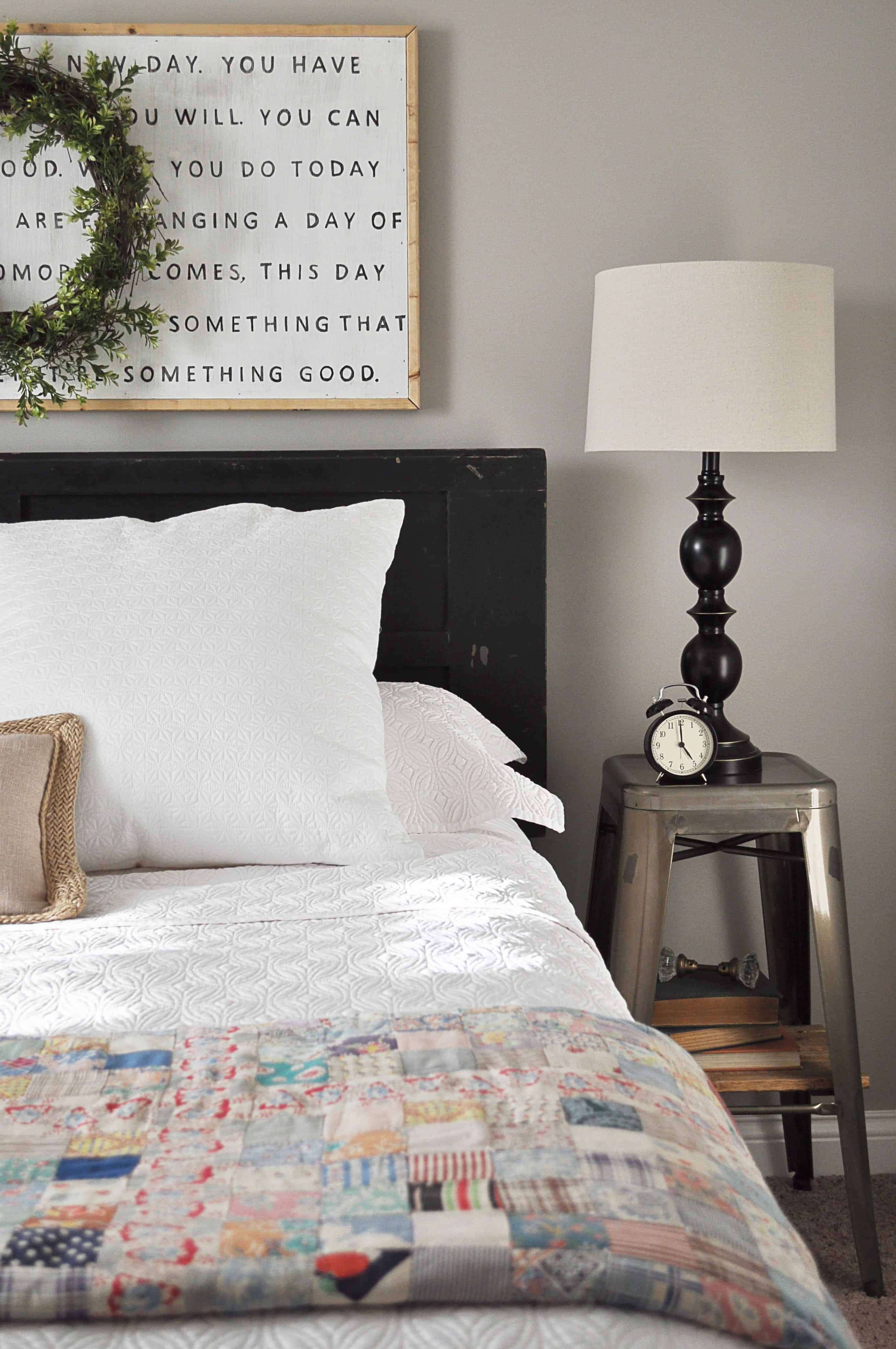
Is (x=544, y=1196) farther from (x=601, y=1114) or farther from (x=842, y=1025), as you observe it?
(x=842, y=1025)

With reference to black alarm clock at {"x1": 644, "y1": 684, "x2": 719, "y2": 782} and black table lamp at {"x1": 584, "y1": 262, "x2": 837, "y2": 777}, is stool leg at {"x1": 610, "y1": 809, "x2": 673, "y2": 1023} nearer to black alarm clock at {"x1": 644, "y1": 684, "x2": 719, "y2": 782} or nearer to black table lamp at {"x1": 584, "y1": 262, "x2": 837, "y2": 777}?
black alarm clock at {"x1": 644, "y1": 684, "x2": 719, "y2": 782}

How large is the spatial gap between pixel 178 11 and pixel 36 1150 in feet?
6.18

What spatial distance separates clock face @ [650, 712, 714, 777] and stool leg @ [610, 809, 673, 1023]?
0.08m

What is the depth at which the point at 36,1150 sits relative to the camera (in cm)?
73

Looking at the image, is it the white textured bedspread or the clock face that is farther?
the clock face

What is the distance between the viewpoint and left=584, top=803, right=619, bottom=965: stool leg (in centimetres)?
190

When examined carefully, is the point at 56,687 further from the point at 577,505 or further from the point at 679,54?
the point at 679,54

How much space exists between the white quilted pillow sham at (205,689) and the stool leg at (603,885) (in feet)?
1.87

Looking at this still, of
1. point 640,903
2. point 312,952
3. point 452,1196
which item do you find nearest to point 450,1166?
point 452,1196

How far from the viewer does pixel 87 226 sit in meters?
1.89

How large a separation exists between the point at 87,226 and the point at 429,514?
75 centimetres

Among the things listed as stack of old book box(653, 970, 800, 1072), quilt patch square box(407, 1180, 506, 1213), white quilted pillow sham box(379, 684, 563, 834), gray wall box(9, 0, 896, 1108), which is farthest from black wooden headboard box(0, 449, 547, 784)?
quilt patch square box(407, 1180, 506, 1213)

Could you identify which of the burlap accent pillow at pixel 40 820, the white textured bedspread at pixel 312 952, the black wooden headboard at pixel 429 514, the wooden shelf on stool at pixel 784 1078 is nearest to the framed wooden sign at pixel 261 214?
the black wooden headboard at pixel 429 514

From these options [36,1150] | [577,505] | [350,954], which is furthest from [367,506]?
[36,1150]
